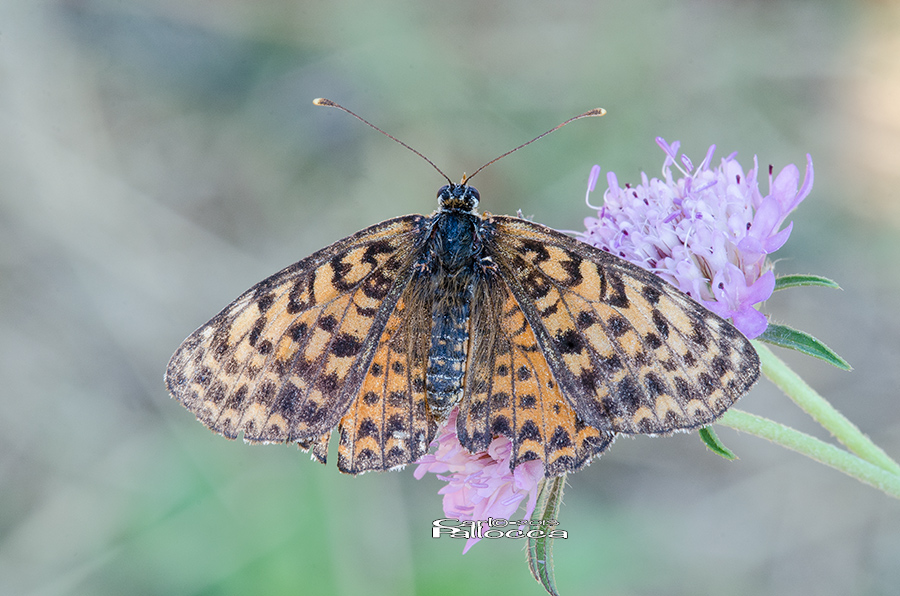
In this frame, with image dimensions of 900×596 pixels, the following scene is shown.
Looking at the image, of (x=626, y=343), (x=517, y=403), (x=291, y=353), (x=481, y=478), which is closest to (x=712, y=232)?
(x=626, y=343)

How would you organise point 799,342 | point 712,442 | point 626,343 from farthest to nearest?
1. point 799,342
2. point 712,442
3. point 626,343

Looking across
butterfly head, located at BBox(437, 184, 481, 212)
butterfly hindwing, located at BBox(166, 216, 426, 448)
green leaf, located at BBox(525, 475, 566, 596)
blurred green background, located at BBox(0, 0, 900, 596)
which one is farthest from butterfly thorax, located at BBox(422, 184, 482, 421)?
blurred green background, located at BBox(0, 0, 900, 596)

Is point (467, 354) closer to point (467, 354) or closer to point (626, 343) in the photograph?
point (467, 354)

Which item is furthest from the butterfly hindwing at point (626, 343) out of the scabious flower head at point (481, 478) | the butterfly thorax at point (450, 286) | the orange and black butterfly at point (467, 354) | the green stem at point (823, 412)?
the green stem at point (823, 412)

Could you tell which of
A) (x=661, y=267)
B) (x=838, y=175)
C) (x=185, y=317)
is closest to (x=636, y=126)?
(x=838, y=175)

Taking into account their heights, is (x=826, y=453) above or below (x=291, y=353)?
below

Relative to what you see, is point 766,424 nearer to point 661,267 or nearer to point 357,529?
point 661,267

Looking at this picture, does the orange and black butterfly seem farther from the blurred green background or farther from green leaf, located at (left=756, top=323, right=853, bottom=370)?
the blurred green background
